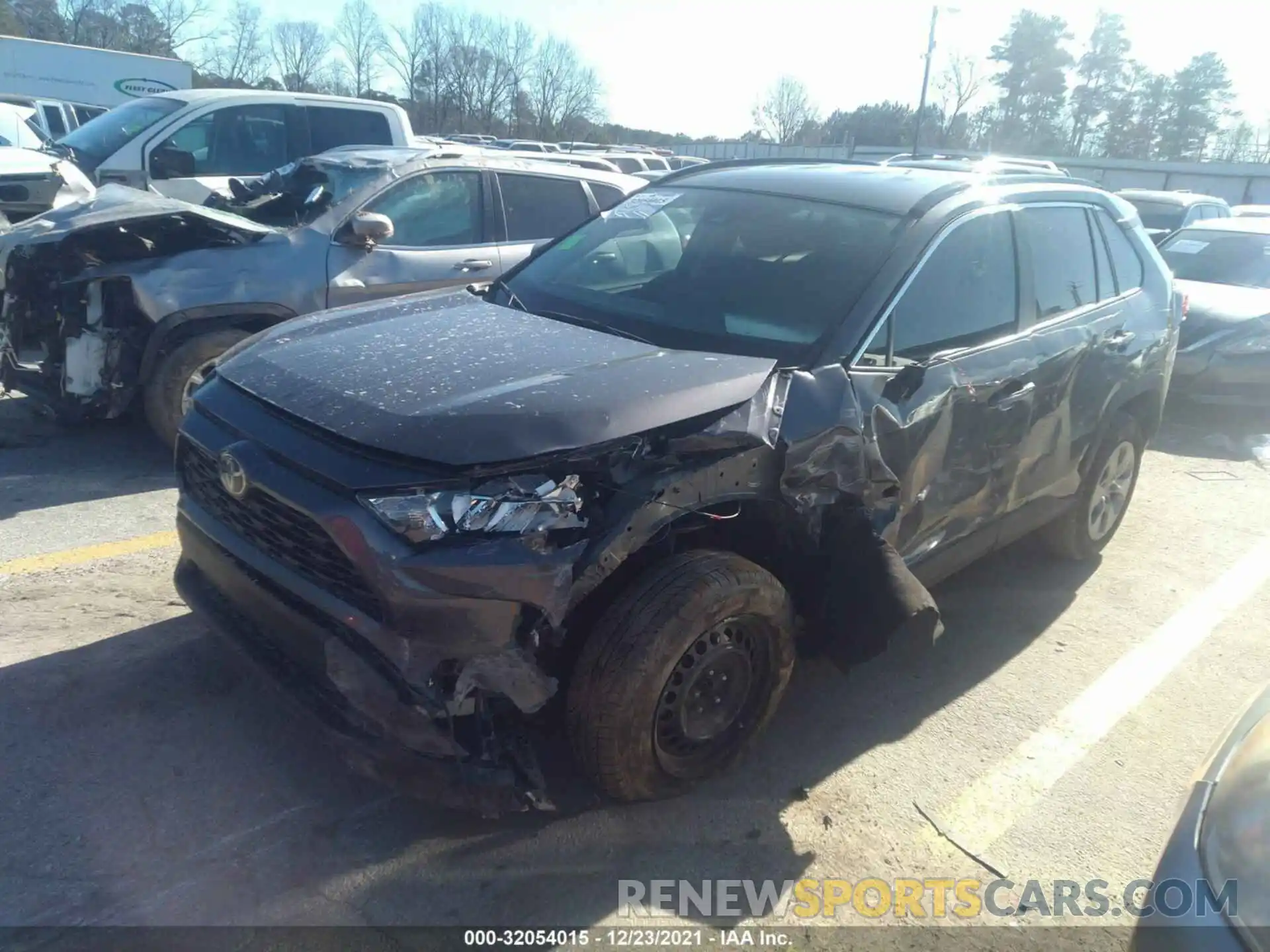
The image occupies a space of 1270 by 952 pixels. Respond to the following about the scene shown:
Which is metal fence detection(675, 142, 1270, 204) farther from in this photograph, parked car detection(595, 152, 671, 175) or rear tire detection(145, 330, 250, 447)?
rear tire detection(145, 330, 250, 447)

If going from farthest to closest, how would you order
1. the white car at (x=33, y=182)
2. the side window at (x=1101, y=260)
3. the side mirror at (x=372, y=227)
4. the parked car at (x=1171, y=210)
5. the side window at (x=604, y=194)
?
the parked car at (x=1171, y=210), the white car at (x=33, y=182), the side window at (x=604, y=194), the side mirror at (x=372, y=227), the side window at (x=1101, y=260)

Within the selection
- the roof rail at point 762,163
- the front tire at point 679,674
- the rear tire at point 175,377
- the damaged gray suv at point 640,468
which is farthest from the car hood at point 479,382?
the rear tire at point 175,377

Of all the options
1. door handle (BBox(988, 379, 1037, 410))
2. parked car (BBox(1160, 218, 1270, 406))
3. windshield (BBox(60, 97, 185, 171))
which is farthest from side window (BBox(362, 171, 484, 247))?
parked car (BBox(1160, 218, 1270, 406))

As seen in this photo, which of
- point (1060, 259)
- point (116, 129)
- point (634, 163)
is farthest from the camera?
point (634, 163)

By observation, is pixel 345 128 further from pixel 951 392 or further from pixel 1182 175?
pixel 1182 175

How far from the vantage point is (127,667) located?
3.48 m

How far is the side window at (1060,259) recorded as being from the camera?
13.5 feet

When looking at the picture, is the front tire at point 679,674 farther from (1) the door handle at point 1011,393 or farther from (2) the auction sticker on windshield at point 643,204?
(2) the auction sticker on windshield at point 643,204

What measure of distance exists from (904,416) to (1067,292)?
1.56m

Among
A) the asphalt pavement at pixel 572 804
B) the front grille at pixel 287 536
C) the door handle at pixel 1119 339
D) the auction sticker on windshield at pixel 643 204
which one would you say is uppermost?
the auction sticker on windshield at pixel 643 204

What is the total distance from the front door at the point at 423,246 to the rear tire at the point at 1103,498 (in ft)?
12.4

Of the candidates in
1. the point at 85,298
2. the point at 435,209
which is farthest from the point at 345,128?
the point at 85,298

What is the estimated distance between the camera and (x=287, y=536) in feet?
8.86

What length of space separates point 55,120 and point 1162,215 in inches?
860
